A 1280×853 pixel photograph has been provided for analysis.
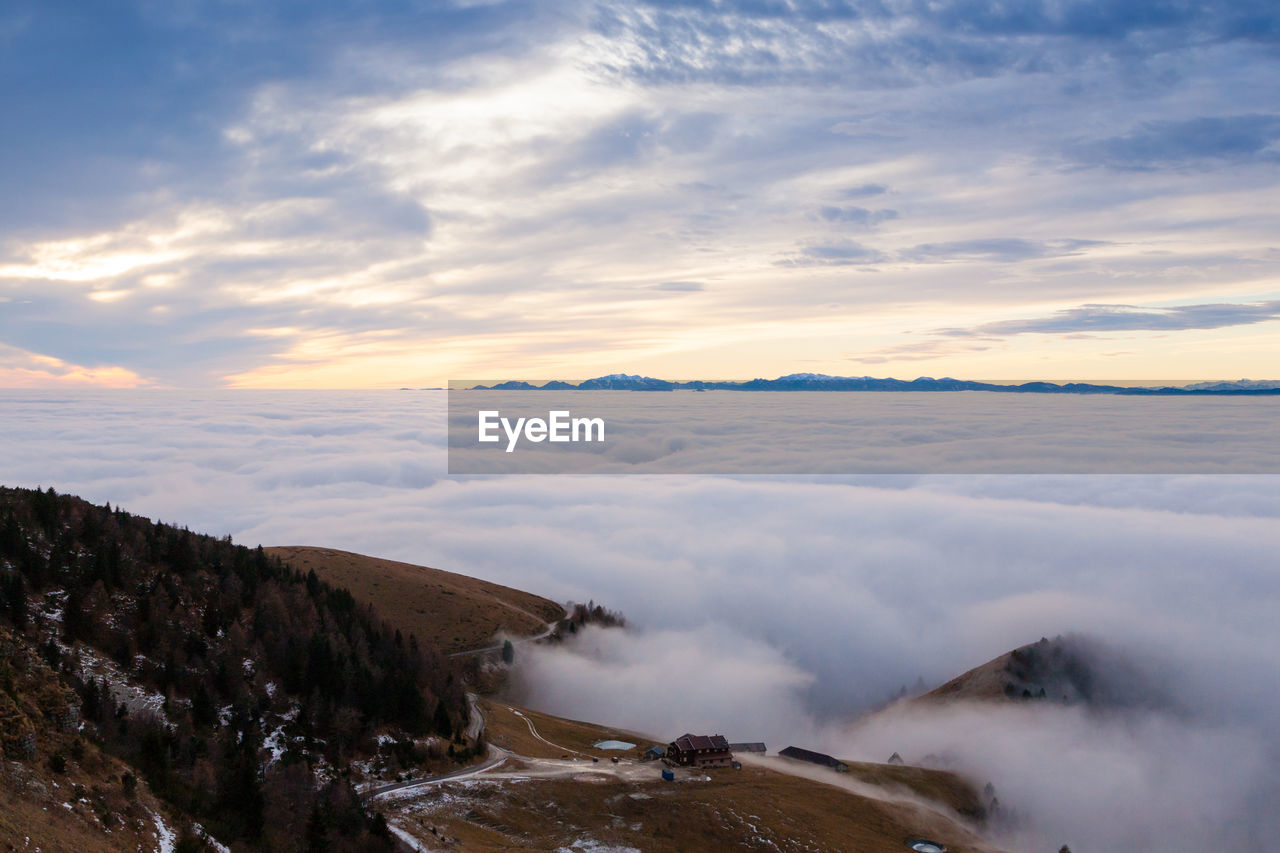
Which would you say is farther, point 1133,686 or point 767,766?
point 1133,686

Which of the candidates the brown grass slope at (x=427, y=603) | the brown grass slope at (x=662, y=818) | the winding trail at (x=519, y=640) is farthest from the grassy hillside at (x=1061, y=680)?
the brown grass slope at (x=427, y=603)

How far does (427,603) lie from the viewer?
179 metres

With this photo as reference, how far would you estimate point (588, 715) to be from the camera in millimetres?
155125

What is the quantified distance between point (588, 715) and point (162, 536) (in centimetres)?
8632

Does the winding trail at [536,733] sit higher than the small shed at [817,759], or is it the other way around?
the winding trail at [536,733]

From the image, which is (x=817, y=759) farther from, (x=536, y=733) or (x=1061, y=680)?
(x=1061, y=680)

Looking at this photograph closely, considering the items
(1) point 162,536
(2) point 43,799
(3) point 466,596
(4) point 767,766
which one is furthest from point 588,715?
(2) point 43,799

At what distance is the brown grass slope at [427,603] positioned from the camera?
550 ft

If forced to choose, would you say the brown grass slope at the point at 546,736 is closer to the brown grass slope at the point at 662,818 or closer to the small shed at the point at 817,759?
the brown grass slope at the point at 662,818

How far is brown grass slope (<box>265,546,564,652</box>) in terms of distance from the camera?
167625mm

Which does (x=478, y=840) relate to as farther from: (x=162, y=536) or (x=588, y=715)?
(x=588, y=715)

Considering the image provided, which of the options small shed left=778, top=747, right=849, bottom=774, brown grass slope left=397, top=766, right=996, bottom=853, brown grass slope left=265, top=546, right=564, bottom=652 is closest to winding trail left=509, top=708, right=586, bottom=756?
brown grass slope left=397, top=766, right=996, bottom=853

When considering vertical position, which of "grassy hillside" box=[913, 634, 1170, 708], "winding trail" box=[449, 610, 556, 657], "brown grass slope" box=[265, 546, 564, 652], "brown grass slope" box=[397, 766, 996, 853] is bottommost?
"grassy hillside" box=[913, 634, 1170, 708]

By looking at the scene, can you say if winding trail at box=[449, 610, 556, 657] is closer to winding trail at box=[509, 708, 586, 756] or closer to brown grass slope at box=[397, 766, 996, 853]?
winding trail at box=[509, 708, 586, 756]
